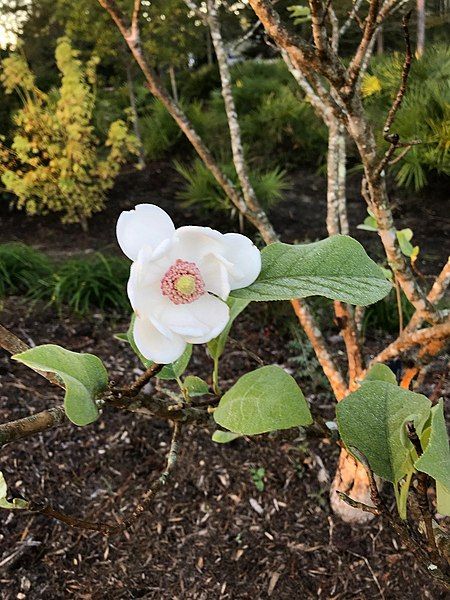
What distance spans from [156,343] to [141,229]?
110 mm

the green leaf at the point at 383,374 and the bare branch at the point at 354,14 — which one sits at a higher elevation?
the bare branch at the point at 354,14

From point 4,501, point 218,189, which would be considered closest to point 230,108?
point 4,501

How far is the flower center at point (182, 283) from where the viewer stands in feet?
1.83

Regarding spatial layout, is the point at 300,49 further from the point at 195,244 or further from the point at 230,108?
the point at 230,108

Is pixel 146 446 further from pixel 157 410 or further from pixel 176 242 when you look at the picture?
pixel 176 242

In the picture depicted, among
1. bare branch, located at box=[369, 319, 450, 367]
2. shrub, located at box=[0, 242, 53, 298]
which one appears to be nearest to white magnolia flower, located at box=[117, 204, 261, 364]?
bare branch, located at box=[369, 319, 450, 367]

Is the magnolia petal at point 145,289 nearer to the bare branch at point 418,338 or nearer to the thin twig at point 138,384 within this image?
the thin twig at point 138,384

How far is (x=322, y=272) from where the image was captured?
63 cm

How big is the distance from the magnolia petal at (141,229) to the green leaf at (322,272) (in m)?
0.09

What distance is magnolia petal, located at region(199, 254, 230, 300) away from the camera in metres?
0.57

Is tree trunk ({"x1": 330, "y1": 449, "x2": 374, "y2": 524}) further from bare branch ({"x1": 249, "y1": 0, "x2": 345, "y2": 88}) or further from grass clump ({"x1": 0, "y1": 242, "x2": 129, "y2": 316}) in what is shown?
grass clump ({"x1": 0, "y1": 242, "x2": 129, "y2": 316})

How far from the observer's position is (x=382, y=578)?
1.55m

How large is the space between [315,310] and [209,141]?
11.2ft

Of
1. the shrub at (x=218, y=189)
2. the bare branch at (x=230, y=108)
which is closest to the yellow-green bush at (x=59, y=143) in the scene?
the shrub at (x=218, y=189)
